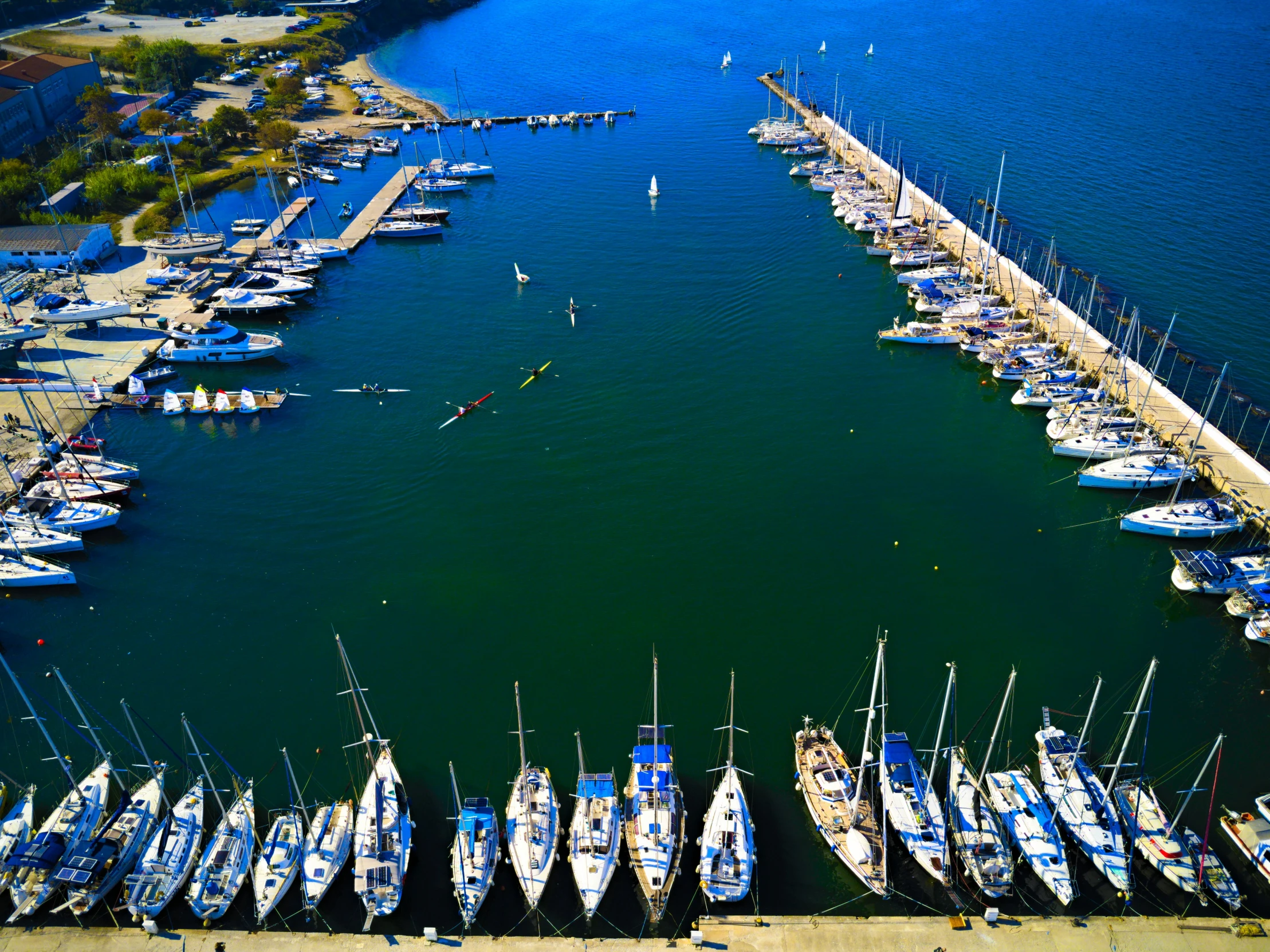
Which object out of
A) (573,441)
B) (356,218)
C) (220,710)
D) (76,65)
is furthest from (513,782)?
(76,65)

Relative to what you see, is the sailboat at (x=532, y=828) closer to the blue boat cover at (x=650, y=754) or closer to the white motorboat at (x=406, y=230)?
the blue boat cover at (x=650, y=754)

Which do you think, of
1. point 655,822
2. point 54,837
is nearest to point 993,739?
point 655,822

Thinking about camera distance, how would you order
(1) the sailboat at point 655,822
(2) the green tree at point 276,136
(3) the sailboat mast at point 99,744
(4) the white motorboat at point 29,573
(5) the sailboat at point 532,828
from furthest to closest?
(2) the green tree at point 276,136 < (4) the white motorboat at point 29,573 < (3) the sailboat mast at point 99,744 < (5) the sailboat at point 532,828 < (1) the sailboat at point 655,822

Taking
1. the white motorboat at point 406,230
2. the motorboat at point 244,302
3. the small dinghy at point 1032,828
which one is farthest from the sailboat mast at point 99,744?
the white motorboat at point 406,230

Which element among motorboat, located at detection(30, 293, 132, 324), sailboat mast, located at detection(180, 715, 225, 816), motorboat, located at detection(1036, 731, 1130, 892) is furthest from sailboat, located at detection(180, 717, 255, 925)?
motorboat, located at detection(30, 293, 132, 324)

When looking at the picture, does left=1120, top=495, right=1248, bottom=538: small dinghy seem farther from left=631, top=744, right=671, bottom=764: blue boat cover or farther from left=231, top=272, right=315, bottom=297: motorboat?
left=231, top=272, right=315, bottom=297: motorboat

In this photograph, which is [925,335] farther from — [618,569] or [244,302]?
[244,302]

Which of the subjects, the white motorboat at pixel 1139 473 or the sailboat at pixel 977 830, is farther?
the white motorboat at pixel 1139 473

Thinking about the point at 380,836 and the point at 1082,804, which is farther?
the point at 1082,804
